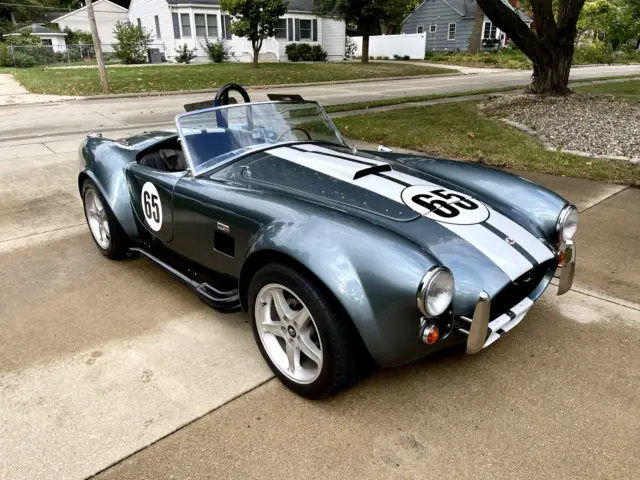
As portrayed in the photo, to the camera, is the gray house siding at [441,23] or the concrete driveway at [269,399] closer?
the concrete driveway at [269,399]

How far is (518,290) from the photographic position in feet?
8.13

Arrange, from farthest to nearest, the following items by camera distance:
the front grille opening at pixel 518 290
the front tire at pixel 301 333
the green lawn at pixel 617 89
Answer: the green lawn at pixel 617 89 → the front grille opening at pixel 518 290 → the front tire at pixel 301 333

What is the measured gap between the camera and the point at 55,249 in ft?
14.1

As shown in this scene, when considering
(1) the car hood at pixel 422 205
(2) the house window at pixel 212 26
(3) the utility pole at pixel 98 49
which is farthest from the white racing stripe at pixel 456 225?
(2) the house window at pixel 212 26

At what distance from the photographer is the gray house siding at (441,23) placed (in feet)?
130

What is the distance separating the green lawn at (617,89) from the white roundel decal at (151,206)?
13.7m

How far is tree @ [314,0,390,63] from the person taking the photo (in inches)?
941

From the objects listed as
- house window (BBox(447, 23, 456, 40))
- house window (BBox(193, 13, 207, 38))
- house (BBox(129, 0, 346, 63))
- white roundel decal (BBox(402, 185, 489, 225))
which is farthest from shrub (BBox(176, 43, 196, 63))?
white roundel decal (BBox(402, 185, 489, 225))

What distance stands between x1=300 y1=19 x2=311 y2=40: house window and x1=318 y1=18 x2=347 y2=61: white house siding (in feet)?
3.69

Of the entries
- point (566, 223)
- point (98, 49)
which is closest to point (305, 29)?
point (98, 49)

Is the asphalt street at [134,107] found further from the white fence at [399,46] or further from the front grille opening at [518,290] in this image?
the white fence at [399,46]

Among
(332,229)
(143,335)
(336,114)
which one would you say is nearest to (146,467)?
(143,335)

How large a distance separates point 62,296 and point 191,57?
28232 millimetres

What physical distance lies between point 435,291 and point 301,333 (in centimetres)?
71
